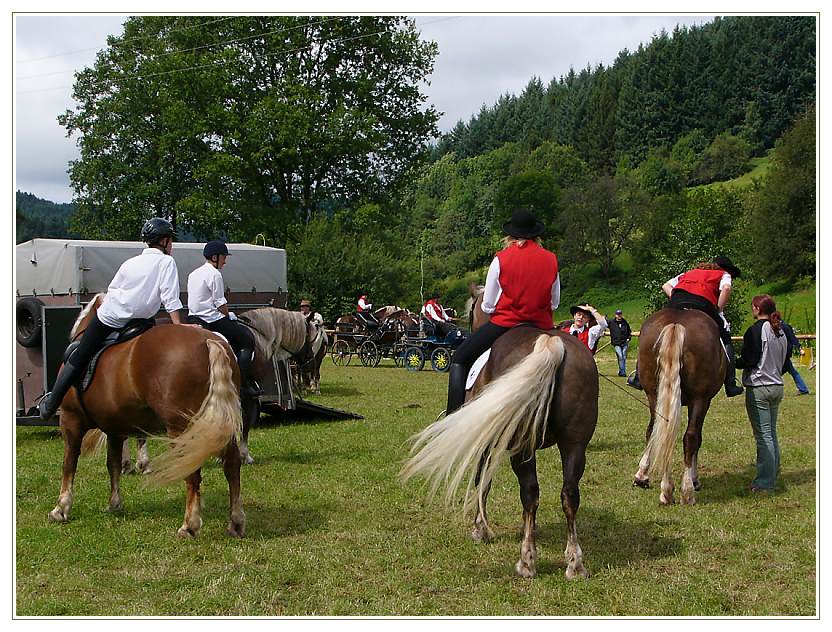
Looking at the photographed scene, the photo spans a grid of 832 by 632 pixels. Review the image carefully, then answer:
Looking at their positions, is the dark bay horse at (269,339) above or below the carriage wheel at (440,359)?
above

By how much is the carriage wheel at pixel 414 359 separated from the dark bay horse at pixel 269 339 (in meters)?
12.7

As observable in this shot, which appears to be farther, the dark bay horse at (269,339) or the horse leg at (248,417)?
the dark bay horse at (269,339)

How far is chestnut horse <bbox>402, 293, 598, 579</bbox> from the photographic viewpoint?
5.06 metres

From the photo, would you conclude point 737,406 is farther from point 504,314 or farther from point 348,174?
point 348,174

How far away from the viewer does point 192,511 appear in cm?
633

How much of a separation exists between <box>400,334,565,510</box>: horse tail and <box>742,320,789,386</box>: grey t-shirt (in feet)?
12.1

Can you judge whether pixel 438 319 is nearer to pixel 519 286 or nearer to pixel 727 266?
pixel 727 266

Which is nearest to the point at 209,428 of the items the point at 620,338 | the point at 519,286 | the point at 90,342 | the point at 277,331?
the point at 90,342

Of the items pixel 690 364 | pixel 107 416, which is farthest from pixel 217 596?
pixel 690 364

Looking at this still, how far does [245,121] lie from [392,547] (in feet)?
99.7

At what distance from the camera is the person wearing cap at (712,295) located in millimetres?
8344

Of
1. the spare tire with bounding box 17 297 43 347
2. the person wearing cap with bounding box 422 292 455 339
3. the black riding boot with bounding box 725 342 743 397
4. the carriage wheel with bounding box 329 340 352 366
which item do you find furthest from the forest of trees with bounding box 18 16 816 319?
the black riding boot with bounding box 725 342 743 397

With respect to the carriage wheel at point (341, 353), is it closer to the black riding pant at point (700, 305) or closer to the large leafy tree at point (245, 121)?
the large leafy tree at point (245, 121)

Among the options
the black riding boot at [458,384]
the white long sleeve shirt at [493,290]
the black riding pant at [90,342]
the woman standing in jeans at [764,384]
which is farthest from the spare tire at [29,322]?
the woman standing in jeans at [764,384]
